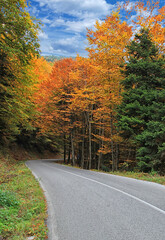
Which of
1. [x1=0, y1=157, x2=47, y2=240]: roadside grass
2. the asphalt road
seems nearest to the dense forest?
the asphalt road

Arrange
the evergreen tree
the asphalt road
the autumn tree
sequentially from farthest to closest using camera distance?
the evergreen tree < the autumn tree < the asphalt road

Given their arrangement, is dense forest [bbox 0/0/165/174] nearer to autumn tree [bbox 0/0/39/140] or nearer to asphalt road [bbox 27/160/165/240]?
autumn tree [bbox 0/0/39/140]

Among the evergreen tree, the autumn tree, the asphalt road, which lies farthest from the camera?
the evergreen tree

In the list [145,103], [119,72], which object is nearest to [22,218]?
[145,103]

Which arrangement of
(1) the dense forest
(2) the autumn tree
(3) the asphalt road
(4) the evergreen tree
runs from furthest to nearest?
(4) the evergreen tree, (1) the dense forest, (2) the autumn tree, (3) the asphalt road

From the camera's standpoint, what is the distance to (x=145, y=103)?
42.3 ft

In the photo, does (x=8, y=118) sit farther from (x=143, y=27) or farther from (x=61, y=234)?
(x=143, y=27)

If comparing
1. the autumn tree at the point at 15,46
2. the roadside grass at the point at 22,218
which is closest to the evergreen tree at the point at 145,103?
the autumn tree at the point at 15,46

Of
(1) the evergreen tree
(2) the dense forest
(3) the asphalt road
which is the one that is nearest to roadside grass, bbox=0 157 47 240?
(3) the asphalt road

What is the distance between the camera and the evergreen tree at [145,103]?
10.9 m

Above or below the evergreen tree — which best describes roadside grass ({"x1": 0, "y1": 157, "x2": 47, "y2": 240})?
below

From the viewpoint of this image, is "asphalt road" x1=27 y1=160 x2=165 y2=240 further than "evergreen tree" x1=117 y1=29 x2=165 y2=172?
No

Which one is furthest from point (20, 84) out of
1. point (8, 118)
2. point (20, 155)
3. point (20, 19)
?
point (20, 155)

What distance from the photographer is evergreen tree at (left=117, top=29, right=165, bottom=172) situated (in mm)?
10945
